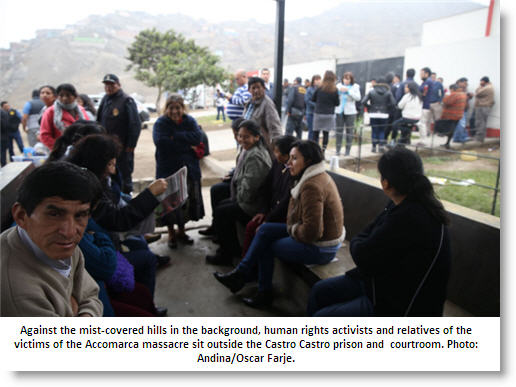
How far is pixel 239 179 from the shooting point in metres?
3.50

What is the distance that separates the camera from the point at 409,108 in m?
7.80

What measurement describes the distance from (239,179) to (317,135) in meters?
4.05

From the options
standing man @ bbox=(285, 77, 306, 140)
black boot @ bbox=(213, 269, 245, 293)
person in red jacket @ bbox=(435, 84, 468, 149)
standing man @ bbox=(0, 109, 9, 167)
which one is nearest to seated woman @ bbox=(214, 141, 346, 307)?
black boot @ bbox=(213, 269, 245, 293)

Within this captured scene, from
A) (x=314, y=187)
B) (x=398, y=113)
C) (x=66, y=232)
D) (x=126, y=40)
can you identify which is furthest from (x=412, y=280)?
(x=126, y=40)

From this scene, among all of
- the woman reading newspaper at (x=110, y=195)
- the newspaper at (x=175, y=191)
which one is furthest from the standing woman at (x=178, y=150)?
the woman reading newspaper at (x=110, y=195)

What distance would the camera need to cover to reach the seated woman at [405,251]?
→ 169 centimetres

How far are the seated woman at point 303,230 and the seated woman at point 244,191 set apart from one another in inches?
25.2

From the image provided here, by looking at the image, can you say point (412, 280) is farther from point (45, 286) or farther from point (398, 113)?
point (398, 113)

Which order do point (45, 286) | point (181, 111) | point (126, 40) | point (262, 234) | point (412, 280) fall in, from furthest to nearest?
1. point (126, 40)
2. point (181, 111)
3. point (262, 234)
4. point (412, 280)
5. point (45, 286)

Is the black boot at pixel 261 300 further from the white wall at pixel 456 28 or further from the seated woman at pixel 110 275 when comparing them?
the white wall at pixel 456 28

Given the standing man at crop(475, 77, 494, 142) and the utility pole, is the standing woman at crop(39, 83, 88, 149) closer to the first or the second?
the utility pole

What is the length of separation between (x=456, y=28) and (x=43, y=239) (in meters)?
14.5

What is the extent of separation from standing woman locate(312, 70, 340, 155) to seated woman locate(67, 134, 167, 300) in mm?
4614

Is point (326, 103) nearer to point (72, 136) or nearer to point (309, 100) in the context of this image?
point (309, 100)
